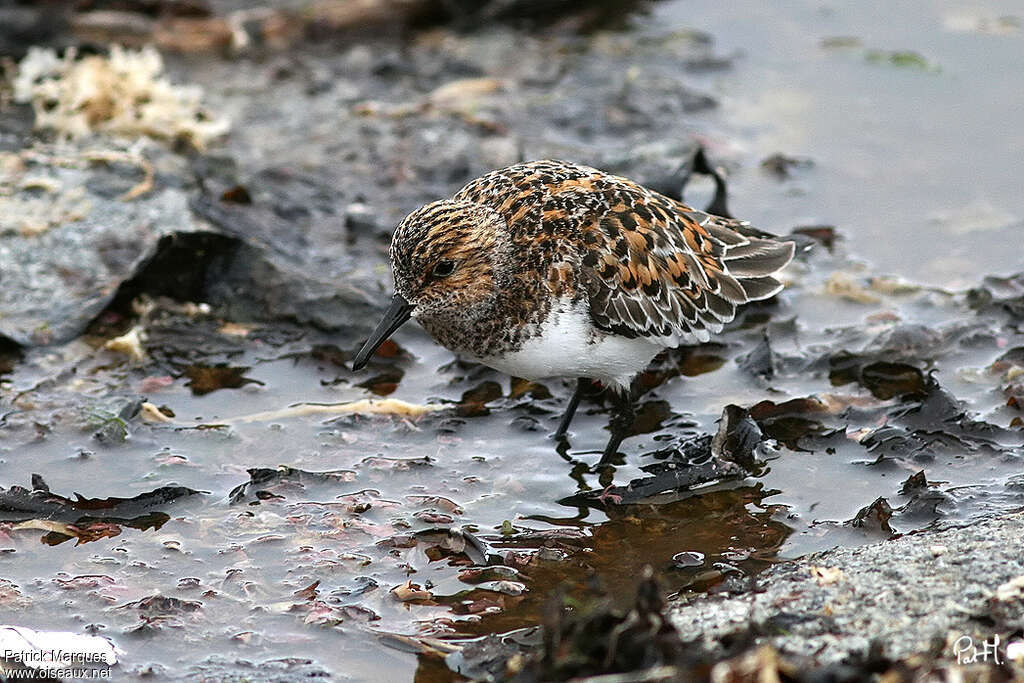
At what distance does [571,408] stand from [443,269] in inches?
47.9

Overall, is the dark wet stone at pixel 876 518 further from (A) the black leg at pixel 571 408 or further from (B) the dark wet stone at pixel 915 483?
(A) the black leg at pixel 571 408

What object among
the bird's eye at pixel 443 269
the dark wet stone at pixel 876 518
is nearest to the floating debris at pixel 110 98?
the bird's eye at pixel 443 269

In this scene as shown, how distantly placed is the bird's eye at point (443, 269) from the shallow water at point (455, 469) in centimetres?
106

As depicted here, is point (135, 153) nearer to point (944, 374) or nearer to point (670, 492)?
point (670, 492)

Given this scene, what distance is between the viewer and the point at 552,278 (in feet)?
21.0

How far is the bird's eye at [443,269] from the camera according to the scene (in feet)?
21.1

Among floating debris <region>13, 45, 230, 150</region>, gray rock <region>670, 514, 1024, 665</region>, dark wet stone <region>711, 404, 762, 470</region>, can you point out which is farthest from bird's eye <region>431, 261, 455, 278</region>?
floating debris <region>13, 45, 230, 150</region>

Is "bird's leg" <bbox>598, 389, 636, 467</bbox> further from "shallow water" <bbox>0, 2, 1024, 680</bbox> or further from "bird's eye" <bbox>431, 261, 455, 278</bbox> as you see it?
"bird's eye" <bbox>431, 261, 455, 278</bbox>

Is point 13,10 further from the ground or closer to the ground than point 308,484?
further from the ground

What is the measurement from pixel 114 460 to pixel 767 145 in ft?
18.9

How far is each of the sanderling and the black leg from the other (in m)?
0.24

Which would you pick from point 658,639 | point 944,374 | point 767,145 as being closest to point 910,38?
point 767,145

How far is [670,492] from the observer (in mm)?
6520
